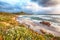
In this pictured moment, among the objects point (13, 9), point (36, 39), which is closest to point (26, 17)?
point (13, 9)

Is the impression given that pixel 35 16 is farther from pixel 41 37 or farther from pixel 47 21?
pixel 41 37

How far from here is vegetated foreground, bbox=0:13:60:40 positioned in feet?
8.07

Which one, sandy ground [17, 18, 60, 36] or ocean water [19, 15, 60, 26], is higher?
ocean water [19, 15, 60, 26]

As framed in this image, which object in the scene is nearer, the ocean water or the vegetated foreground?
the vegetated foreground

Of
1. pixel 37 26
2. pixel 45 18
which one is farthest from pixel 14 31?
pixel 45 18

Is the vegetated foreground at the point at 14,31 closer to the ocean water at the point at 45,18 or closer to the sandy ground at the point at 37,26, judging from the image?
the sandy ground at the point at 37,26

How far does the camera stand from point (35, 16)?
259cm

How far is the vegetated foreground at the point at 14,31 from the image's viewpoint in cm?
246

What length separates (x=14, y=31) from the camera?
98.2 inches

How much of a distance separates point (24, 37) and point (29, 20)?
12.9 inches

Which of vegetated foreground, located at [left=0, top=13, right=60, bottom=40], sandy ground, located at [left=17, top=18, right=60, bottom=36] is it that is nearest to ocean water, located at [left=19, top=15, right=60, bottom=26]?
sandy ground, located at [left=17, top=18, right=60, bottom=36]

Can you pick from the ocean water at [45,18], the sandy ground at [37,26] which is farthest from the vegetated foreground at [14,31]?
the ocean water at [45,18]

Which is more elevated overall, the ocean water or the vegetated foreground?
the ocean water

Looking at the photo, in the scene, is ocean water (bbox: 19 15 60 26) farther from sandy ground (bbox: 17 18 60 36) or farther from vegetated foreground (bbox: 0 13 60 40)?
vegetated foreground (bbox: 0 13 60 40)
